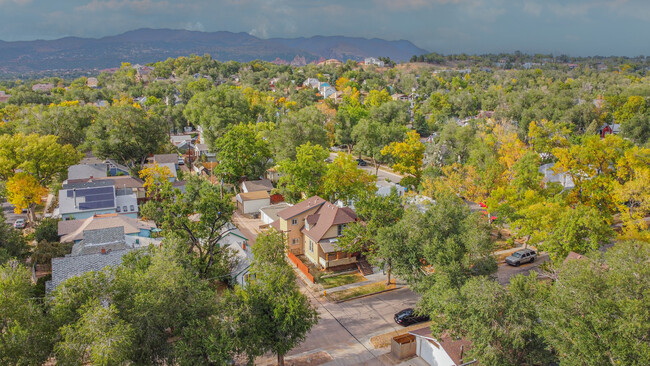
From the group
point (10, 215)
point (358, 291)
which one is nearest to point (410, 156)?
point (358, 291)

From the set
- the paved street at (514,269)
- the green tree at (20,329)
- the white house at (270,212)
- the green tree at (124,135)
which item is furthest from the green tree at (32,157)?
the paved street at (514,269)

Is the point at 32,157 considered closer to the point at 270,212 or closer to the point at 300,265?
the point at 270,212

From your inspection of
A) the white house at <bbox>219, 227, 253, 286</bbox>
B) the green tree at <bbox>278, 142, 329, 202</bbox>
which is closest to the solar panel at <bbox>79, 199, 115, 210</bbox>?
the white house at <bbox>219, 227, 253, 286</bbox>

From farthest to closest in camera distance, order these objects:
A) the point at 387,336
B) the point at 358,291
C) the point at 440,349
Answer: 1. the point at 358,291
2. the point at 387,336
3. the point at 440,349

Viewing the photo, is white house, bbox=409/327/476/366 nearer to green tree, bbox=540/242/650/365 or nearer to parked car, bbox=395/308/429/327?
parked car, bbox=395/308/429/327

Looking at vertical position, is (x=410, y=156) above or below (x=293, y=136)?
below

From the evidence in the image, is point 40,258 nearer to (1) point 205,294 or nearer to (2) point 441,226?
(1) point 205,294

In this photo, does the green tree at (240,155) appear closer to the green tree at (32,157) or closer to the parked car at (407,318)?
the green tree at (32,157)
